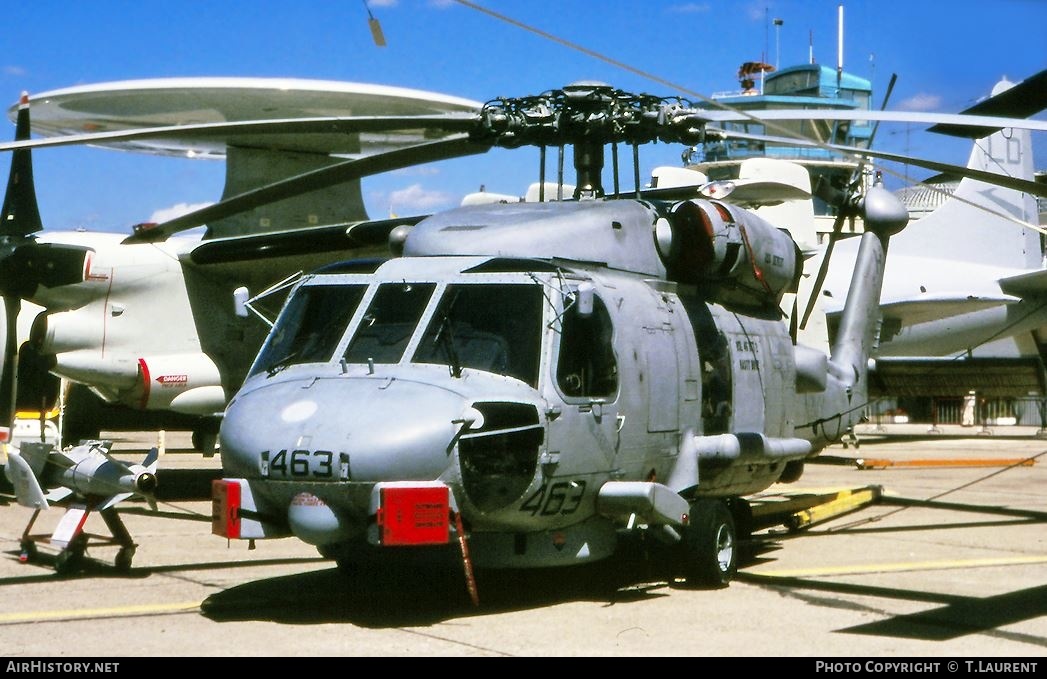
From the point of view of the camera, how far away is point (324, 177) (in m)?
9.75

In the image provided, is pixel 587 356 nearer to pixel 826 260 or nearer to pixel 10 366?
pixel 826 260

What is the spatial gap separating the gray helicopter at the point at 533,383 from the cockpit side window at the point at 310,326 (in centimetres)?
2

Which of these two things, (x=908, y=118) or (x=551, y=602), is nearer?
(x=908, y=118)

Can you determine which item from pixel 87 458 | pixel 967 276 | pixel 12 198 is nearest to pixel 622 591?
pixel 87 458

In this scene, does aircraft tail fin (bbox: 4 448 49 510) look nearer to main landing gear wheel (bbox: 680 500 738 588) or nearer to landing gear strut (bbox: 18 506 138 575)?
landing gear strut (bbox: 18 506 138 575)

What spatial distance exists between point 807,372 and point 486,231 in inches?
159

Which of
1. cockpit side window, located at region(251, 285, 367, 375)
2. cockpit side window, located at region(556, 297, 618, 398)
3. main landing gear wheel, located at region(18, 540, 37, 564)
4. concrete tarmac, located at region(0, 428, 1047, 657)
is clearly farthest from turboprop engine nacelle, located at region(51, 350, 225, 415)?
cockpit side window, located at region(556, 297, 618, 398)

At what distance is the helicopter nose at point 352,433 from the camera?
739 cm

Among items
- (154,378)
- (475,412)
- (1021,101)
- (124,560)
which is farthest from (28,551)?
(1021,101)

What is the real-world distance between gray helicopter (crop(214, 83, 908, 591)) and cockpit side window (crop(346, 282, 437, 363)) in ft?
0.05

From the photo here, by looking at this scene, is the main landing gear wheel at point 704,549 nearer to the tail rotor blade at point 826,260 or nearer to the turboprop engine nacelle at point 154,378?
the tail rotor blade at point 826,260

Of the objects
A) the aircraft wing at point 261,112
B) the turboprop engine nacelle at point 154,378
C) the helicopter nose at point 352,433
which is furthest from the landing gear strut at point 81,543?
the aircraft wing at point 261,112

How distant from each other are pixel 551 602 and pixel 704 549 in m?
1.37
